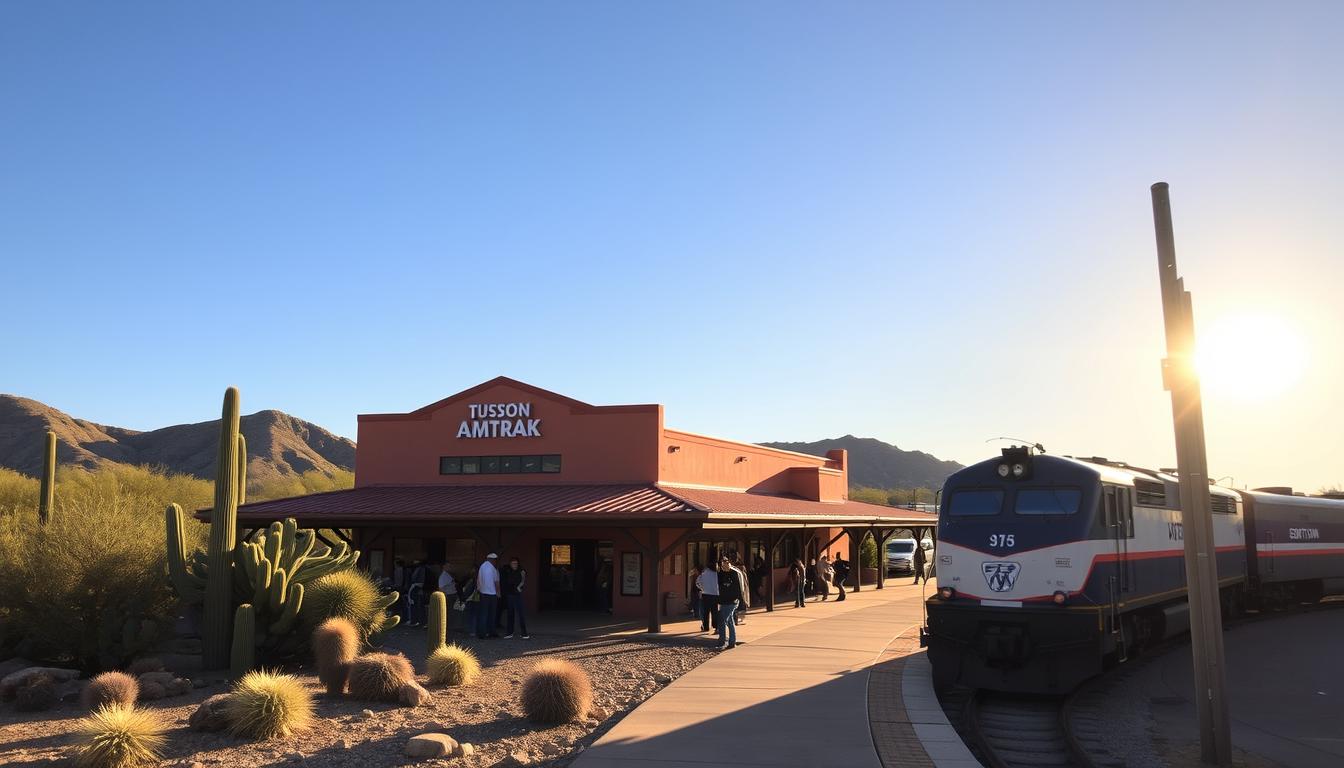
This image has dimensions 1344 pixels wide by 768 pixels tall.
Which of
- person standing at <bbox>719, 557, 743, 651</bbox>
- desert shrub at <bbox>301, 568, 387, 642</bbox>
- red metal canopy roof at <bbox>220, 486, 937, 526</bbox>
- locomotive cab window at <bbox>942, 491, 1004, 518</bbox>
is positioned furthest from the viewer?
red metal canopy roof at <bbox>220, 486, 937, 526</bbox>

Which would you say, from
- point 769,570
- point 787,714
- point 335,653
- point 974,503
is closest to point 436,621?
point 335,653

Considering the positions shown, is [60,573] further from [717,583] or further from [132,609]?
[717,583]

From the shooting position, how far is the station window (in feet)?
84.0

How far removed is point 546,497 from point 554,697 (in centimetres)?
1201

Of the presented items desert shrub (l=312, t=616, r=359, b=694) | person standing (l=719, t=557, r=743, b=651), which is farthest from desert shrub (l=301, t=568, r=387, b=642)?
person standing (l=719, t=557, r=743, b=651)

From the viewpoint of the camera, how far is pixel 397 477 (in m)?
27.3

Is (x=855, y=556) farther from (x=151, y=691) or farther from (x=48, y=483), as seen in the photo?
(x=151, y=691)

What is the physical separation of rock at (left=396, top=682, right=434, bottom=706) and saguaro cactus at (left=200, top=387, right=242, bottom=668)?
484 cm

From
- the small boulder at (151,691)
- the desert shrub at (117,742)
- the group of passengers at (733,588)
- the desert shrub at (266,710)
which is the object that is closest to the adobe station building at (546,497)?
the group of passengers at (733,588)

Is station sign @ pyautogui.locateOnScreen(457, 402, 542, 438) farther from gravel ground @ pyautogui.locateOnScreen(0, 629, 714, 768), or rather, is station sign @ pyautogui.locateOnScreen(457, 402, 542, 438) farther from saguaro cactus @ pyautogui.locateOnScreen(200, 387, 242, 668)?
gravel ground @ pyautogui.locateOnScreen(0, 629, 714, 768)

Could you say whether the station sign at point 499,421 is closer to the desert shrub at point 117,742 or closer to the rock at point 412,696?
the rock at point 412,696

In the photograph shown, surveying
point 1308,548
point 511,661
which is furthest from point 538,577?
point 1308,548

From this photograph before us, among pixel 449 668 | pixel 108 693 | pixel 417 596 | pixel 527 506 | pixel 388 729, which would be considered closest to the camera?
pixel 388 729

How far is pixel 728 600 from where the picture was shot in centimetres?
1725
